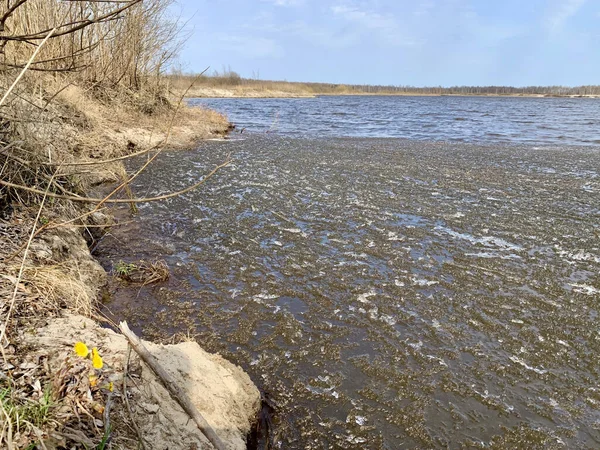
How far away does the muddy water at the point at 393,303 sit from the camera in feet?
9.43

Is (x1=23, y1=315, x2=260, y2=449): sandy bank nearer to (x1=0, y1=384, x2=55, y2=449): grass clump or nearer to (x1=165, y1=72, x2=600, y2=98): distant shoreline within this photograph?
(x1=0, y1=384, x2=55, y2=449): grass clump

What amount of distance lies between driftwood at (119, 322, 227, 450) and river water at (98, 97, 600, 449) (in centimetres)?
70

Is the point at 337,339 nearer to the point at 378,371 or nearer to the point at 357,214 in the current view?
the point at 378,371

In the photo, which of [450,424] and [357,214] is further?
[357,214]

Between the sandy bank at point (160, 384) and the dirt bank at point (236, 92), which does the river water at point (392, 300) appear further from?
the dirt bank at point (236, 92)

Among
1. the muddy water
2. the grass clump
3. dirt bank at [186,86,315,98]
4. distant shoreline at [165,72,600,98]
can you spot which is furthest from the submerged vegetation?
→ dirt bank at [186,86,315,98]

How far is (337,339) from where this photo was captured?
12.1 feet

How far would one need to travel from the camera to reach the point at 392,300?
434cm

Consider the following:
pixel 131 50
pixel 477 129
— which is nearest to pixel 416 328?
pixel 131 50

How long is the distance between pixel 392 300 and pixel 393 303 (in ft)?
0.19

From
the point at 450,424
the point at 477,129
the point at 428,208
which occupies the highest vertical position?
the point at 477,129

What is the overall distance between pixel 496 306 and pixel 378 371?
5.72 ft

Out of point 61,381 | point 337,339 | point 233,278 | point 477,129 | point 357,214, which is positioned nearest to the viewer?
point 61,381

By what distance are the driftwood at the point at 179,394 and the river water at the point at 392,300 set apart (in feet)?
2.29
